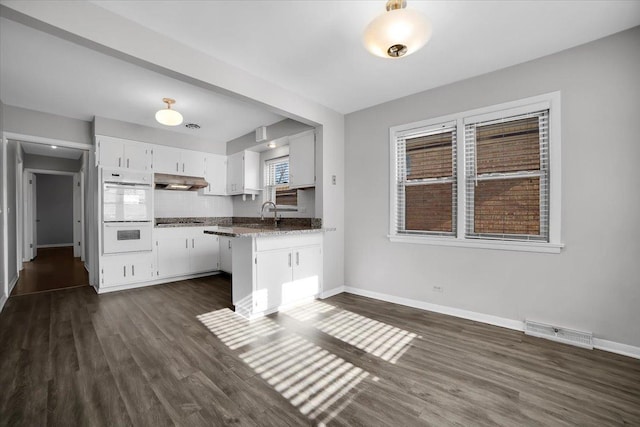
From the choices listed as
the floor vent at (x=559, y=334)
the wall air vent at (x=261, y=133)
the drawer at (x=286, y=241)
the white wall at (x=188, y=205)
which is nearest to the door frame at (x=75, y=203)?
the white wall at (x=188, y=205)

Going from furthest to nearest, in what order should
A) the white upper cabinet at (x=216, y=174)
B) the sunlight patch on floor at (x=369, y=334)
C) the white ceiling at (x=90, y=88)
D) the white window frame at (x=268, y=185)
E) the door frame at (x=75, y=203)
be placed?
the door frame at (x=75, y=203) → the white upper cabinet at (x=216, y=174) → the white window frame at (x=268, y=185) → the white ceiling at (x=90, y=88) → the sunlight patch on floor at (x=369, y=334)

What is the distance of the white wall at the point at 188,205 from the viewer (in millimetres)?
5371

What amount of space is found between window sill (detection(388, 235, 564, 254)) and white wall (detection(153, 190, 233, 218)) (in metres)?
3.99

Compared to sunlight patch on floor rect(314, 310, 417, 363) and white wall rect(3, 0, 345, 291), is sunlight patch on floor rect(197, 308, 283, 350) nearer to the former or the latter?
sunlight patch on floor rect(314, 310, 417, 363)

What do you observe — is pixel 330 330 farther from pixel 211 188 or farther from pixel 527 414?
pixel 211 188

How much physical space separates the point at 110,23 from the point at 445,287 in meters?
4.07

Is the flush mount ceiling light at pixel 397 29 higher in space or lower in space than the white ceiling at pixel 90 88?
lower

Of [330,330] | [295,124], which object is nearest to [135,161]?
[295,124]

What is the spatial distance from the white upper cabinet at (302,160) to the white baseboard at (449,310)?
71.9 inches

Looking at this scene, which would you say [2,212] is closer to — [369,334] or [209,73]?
[209,73]

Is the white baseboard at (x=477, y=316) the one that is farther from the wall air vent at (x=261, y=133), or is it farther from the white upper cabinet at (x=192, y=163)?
the white upper cabinet at (x=192, y=163)

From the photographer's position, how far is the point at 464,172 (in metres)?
3.21

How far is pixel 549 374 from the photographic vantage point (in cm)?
210

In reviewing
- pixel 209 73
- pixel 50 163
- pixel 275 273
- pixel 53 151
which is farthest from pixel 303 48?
pixel 50 163
